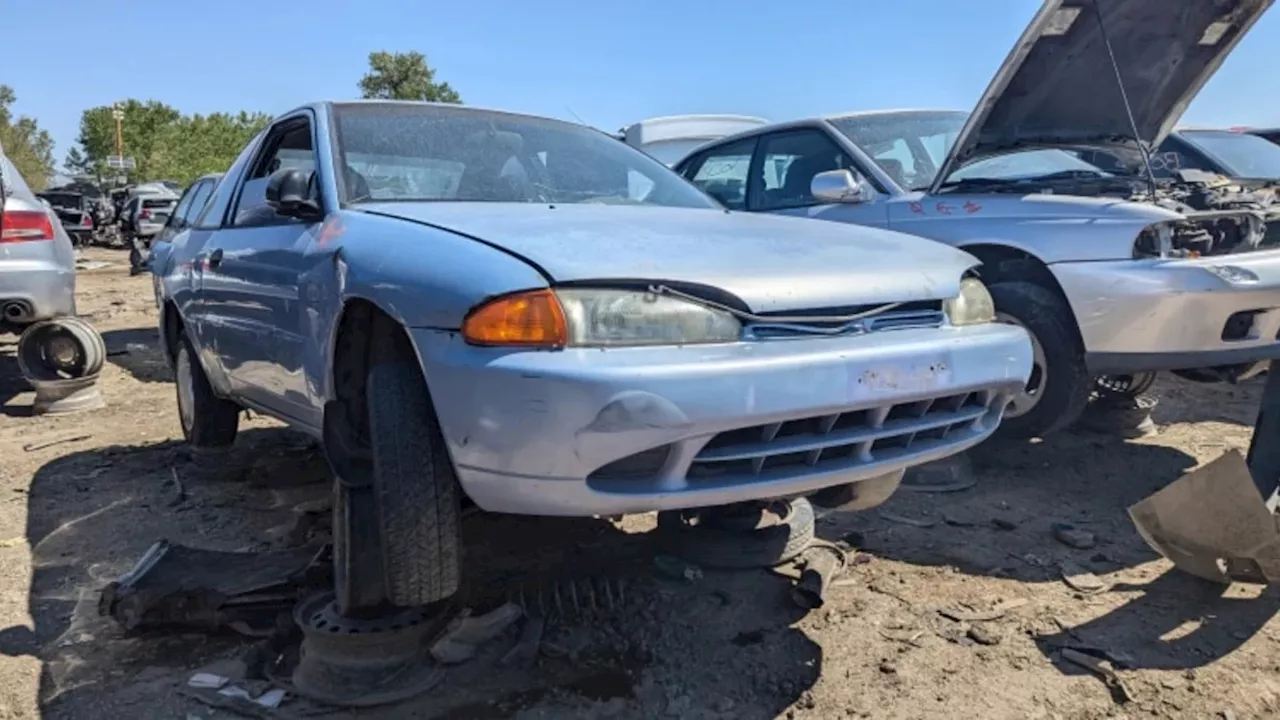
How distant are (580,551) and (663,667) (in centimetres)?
74

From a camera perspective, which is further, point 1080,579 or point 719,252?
point 1080,579

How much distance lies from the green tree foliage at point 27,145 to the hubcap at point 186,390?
178ft

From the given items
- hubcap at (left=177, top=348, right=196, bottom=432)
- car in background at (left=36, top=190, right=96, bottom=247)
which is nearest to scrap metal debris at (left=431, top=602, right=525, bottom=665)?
hubcap at (left=177, top=348, right=196, bottom=432)

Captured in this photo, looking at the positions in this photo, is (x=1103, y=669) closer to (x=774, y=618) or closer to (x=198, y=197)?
→ (x=774, y=618)

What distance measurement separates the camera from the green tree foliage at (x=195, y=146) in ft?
160

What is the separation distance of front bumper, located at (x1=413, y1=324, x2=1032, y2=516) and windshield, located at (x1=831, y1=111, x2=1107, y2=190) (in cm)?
283

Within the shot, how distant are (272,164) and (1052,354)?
11.3ft

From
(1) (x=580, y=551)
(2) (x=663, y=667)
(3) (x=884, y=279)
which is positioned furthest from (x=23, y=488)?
(3) (x=884, y=279)

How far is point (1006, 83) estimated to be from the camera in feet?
14.3

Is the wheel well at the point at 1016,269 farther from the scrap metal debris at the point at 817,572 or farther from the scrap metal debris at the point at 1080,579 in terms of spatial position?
the scrap metal debris at the point at 817,572

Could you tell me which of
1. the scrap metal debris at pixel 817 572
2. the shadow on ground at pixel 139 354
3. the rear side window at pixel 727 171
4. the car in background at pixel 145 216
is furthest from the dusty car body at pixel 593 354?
the car in background at pixel 145 216

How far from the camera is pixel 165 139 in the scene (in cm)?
A: 5241

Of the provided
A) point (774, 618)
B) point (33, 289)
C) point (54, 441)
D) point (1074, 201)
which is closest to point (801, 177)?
point (1074, 201)

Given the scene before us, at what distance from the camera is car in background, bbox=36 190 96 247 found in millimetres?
20781
